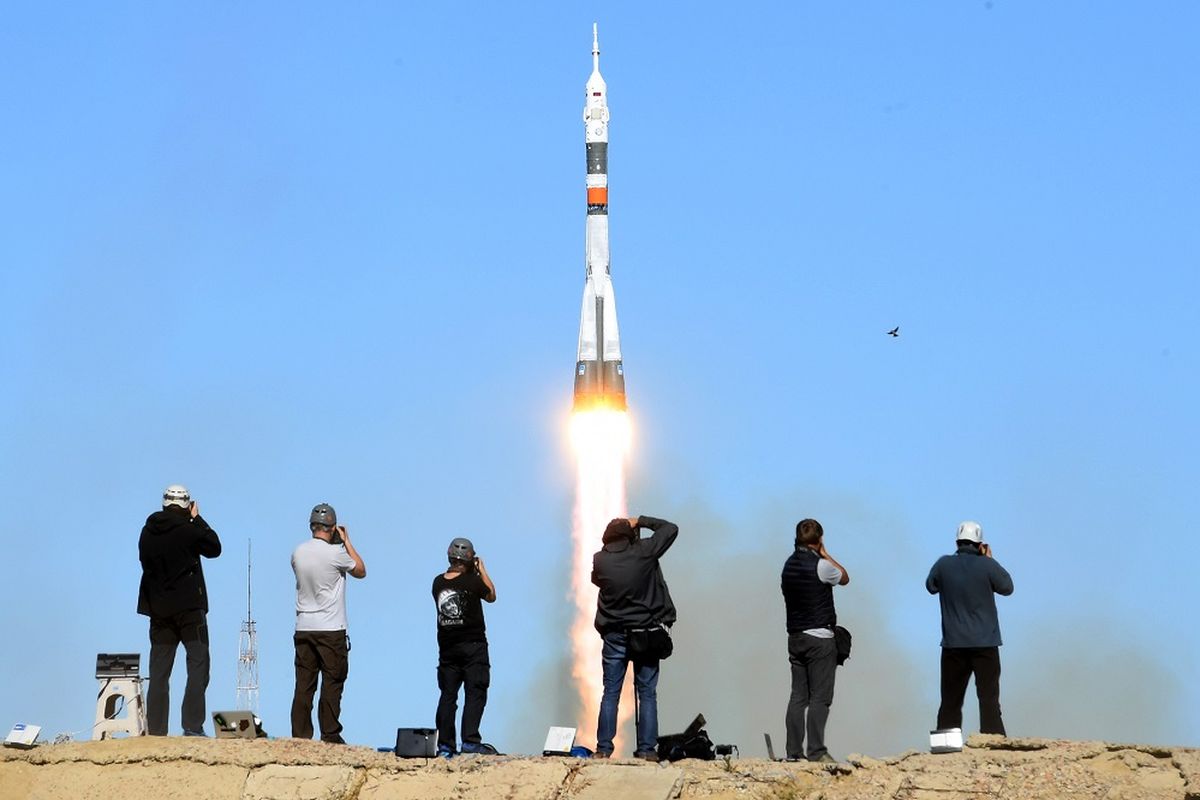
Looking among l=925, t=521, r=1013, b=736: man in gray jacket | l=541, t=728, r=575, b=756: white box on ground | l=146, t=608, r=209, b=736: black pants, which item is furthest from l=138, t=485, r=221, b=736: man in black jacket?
l=925, t=521, r=1013, b=736: man in gray jacket

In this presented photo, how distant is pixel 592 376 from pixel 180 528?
27.4 metres

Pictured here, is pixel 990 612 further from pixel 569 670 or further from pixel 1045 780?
pixel 569 670

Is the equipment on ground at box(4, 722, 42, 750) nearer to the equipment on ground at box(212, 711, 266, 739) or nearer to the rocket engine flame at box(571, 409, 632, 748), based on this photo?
the equipment on ground at box(212, 711, 266, 739)

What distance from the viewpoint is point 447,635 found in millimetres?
21219

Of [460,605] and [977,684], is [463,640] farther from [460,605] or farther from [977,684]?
[977,684]

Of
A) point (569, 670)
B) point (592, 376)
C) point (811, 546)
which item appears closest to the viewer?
point (811, 546)

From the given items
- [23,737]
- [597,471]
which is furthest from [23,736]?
[597,471]

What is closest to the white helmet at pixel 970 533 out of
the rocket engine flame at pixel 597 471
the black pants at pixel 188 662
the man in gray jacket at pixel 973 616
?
the man in gray jacket at pixel 973 616

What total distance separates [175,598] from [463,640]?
9.03 ft

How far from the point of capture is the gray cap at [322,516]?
20891mm

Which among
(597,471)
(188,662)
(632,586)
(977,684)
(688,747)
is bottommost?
(688,747)

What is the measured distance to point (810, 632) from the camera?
20.4 meters

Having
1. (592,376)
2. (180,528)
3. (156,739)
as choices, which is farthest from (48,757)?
(592,376)

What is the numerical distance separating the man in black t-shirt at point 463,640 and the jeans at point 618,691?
130 cm
